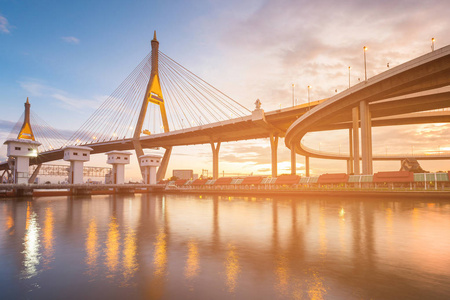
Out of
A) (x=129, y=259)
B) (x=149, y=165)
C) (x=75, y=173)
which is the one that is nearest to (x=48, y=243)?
(x=129, y=259)

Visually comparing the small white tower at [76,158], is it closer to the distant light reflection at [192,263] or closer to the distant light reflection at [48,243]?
the distant light reflection at [48,243]

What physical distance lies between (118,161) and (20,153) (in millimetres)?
17365

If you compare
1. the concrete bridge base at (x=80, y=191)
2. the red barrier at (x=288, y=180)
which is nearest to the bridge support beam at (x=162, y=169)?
the concrete bridge base at (x=80, y=191)

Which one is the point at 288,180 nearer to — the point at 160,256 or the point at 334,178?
the point at 334,178

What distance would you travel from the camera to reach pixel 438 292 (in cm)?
511

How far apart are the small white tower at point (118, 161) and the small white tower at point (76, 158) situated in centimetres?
561

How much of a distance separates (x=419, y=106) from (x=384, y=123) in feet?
65.2

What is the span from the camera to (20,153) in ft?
154

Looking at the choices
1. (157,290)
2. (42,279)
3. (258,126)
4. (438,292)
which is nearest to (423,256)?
(438,292)

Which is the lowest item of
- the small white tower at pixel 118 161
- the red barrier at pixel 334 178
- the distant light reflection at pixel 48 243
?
the distant light reflection at pixel 48 243

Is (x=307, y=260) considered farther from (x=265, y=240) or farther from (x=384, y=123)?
(x=384, y=123)

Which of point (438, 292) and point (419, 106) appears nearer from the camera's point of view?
point (438, 292)

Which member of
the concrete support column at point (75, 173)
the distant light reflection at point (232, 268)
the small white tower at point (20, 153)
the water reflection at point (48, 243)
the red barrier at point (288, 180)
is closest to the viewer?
the distant light reflection at point (232, 268)

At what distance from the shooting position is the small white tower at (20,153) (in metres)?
46.2
